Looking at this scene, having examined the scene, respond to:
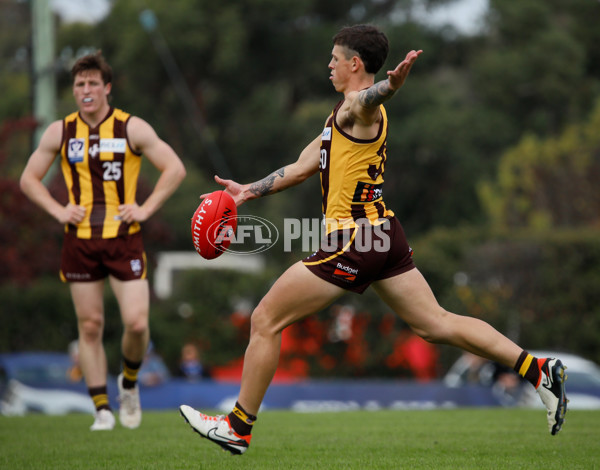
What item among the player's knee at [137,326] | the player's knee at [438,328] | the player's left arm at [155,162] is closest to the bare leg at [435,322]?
the player's knee at [438,328]

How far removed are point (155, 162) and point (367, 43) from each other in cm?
275

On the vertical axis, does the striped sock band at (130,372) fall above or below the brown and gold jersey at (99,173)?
below

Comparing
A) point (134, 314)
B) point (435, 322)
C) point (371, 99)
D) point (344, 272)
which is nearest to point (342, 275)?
point (344, 272)

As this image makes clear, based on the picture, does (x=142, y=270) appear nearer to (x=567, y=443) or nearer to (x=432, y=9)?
(x=567, y=443)

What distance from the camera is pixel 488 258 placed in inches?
828

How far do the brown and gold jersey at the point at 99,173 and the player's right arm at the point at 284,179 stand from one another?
1791 mm

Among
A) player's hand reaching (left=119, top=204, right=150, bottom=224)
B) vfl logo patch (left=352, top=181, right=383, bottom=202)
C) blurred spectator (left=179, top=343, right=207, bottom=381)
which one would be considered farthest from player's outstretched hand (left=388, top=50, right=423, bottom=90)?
blurred spectator (left=179, top=343, right=207, bottom=381)

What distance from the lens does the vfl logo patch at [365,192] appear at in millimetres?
5340

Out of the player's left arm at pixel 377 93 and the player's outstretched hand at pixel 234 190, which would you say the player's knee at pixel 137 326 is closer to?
the player's outstretched hand at pixel 234 190

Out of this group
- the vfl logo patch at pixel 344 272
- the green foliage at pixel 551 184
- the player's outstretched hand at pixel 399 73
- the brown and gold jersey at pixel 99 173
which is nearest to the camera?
the player's outstretched hand at pixel 399 73

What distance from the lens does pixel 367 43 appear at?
5.29 m

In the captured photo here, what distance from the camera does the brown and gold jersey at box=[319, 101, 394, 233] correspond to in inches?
207

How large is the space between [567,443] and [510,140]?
105 ft

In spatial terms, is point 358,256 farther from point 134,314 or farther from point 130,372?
point 130,372
